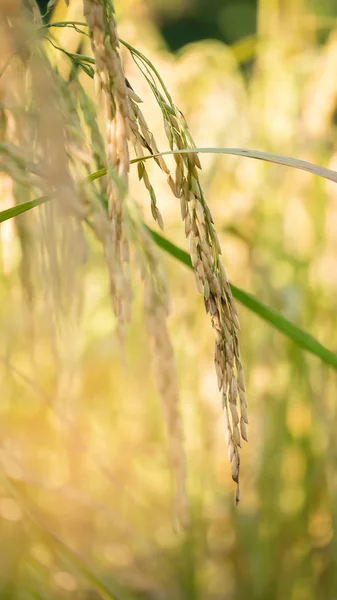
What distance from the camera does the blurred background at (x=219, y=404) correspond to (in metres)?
0.74

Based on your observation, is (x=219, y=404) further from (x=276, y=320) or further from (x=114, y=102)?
(x=114, y=102)

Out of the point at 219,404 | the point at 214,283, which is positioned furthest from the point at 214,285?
the point at 219,404

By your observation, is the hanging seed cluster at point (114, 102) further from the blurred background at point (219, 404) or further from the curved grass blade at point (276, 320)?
the blurred background at point (219, 404)

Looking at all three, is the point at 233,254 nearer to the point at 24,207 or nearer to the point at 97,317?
the point at 97,317

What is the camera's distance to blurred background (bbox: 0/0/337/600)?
0.74m

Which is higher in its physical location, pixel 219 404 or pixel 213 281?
pixel 219 404

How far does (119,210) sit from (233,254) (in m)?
0.62

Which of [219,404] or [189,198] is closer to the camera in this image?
[189,198]

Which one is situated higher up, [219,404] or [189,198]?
[219,404]

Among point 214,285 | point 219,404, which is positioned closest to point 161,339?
point 214,285

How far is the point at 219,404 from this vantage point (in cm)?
82

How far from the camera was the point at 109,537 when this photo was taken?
2.64 feet

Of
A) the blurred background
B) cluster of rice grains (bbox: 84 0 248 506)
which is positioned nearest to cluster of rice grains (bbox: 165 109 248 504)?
cluster of rice grains (bbox: 84 0 248 506)

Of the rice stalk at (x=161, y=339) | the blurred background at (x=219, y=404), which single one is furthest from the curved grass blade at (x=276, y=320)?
the blurred background at (x=219, y=404)
